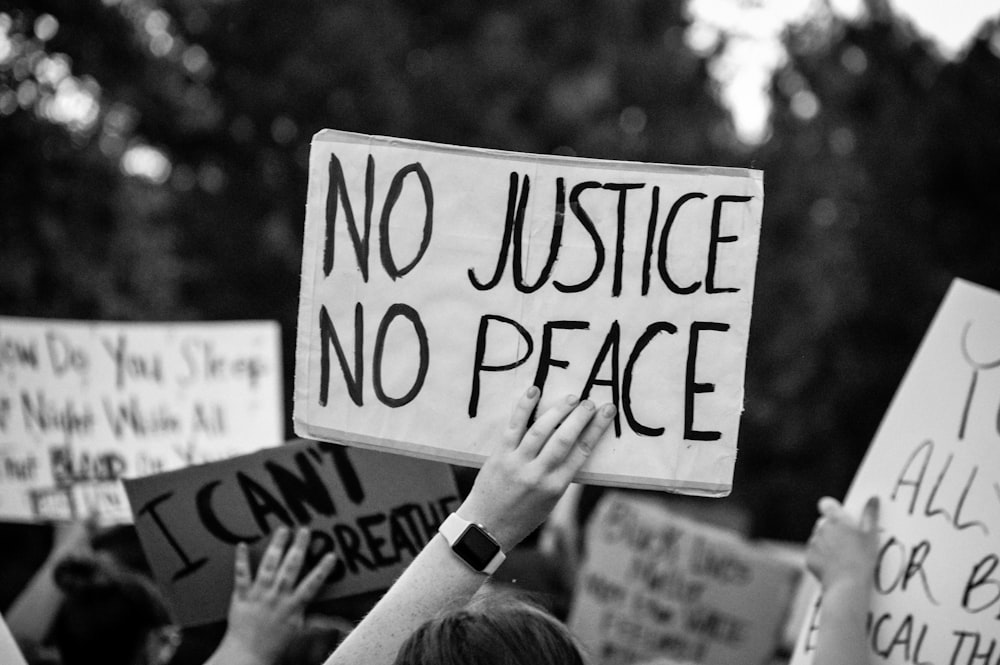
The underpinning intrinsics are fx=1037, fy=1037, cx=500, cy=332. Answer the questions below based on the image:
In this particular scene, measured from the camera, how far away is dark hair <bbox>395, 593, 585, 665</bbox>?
1.54 m

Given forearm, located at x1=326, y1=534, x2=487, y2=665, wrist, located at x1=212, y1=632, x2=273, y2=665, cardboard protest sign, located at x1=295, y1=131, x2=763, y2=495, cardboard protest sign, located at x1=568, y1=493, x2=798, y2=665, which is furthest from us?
cardboard protest sign, located at x1=568, y1=493, x2=798, y2=665

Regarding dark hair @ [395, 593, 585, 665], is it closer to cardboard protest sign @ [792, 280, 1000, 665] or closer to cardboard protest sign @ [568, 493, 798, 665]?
cardboard protest sign @ [792, 280, 1000, 665]

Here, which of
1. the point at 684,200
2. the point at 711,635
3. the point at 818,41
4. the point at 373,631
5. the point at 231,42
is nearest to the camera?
the point at 373,631

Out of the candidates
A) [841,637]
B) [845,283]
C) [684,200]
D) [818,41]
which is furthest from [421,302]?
[818,41]

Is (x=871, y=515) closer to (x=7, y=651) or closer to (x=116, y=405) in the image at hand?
(x=7, y=651)

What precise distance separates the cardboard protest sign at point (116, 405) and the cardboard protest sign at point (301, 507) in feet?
4.65

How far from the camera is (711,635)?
4410mm

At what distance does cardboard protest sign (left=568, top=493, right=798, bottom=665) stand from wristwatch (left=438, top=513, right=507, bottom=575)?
115 inches

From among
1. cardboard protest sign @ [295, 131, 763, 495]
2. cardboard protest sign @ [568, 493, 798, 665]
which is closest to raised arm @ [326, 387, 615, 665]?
cardboard protest sign @ [295, 131, 763, 495]

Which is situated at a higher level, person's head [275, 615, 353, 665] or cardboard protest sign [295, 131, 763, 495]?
cardboard protest sign [295, 131, 763, 495]

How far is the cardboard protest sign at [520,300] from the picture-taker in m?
1.87

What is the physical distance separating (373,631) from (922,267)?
16472mm

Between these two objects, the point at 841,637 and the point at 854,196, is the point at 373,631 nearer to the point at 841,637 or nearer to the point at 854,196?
the point at 841,637

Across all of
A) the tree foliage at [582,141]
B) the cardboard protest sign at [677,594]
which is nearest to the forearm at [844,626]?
the cardboard protest sign at [677,594]
